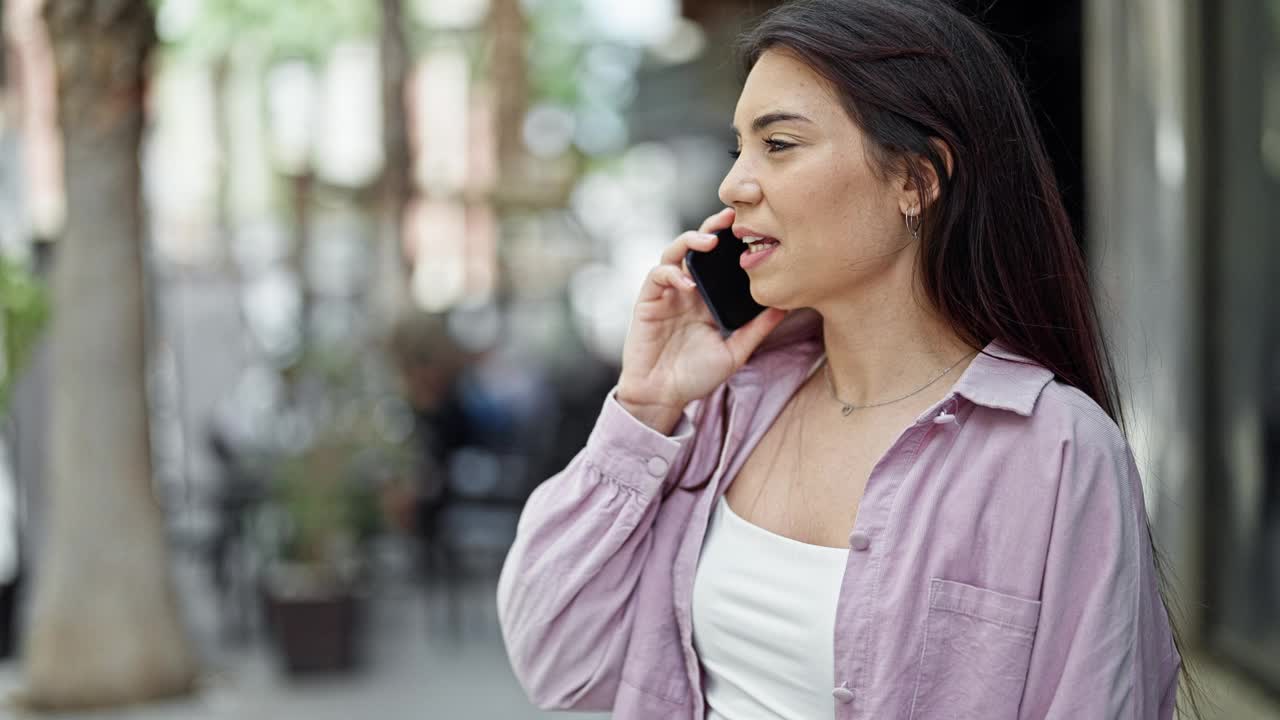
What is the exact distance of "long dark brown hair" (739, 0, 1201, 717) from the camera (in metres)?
1.73

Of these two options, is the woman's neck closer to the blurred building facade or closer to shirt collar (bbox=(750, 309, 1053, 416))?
shirt collar (bbox=(750, 309, 1053, 416))

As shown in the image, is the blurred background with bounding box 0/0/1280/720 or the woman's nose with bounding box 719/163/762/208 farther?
the blurred background with bounding box 0/0/1280/720

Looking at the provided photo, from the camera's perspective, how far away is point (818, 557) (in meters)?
1.79

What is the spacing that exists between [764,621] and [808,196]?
0.58 m

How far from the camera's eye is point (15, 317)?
21.8 feet

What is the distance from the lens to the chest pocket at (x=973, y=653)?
63.3 inches

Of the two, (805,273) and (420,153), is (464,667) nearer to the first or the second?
(805,273)

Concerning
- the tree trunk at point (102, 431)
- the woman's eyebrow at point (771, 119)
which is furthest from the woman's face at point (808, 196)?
the tree trunk at point (102, 431)

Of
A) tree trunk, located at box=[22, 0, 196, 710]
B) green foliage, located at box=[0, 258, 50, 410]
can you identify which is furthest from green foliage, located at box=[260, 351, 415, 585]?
green foliage, located at box=[0, 258, 50, 410]

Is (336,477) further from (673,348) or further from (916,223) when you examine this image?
(916,223)

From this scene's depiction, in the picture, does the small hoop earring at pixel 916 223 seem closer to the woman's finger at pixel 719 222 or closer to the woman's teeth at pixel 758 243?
the woman's teeth at pixel 758 243

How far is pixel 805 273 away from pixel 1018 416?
337 millimetres

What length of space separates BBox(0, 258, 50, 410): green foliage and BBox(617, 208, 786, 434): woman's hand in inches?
218

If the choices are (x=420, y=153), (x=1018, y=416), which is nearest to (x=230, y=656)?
(x=1018, y=416)
